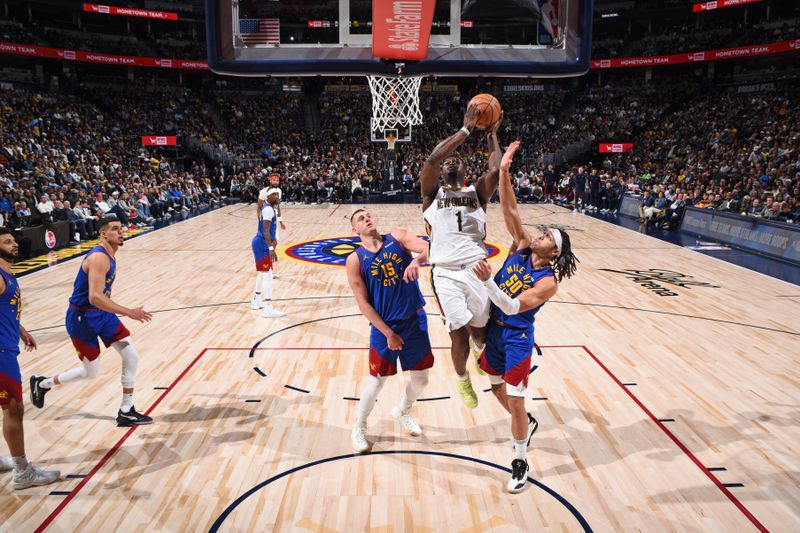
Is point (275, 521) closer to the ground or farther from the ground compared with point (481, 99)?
closer to the ground

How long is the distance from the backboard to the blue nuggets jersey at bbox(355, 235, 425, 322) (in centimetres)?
570

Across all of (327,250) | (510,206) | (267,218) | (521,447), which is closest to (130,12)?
(327,250)

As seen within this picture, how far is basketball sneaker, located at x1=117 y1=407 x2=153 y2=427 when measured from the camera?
4836 millimetres

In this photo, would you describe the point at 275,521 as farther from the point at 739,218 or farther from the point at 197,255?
the point at 739,218

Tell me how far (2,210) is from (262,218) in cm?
935

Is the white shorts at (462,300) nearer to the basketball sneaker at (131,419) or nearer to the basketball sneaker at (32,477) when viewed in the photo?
the basketball sneaker at (131,419)

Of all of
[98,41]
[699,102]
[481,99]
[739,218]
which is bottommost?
[739,218]

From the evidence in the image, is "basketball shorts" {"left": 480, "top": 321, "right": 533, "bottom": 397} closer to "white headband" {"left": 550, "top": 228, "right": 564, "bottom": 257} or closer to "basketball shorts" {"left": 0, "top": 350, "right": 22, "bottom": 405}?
"white headband" {"left": 550, "top": 228, "right": 564, "bottom": 257}

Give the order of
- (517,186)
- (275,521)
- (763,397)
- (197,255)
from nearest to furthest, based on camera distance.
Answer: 1. (275,521)
2. (763,397)
3. (197,255)
4. (517,186)

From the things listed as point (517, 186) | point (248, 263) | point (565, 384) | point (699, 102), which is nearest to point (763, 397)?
point (565, 384)

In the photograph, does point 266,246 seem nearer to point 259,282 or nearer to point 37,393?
point 259,282

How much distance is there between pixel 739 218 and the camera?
1349 centimetres

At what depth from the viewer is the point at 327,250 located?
13.3 m

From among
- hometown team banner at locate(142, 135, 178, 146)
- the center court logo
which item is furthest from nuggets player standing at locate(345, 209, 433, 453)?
hometown team banner at locate(142, 135, 178, 146)
